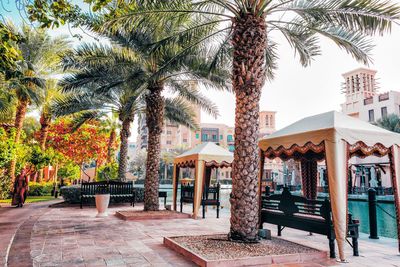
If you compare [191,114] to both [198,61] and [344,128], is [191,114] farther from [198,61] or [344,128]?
[344,128]

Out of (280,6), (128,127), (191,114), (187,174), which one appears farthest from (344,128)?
(187,174)

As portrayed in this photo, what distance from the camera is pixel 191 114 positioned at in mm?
Answer: 17266

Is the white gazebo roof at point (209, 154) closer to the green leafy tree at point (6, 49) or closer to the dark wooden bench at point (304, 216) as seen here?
the dark wooden bench at point (304, 216)

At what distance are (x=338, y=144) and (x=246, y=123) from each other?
1773 millimetres

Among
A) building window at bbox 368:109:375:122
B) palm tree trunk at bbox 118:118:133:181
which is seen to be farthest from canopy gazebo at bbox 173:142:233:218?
building window at bbox 368:109:375:122

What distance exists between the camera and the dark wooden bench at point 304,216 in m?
5.38

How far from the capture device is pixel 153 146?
11117 mm

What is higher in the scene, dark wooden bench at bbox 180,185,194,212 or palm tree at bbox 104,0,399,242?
palm tree at bbox 104,0,399,242

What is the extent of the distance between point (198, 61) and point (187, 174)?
67.6 metres

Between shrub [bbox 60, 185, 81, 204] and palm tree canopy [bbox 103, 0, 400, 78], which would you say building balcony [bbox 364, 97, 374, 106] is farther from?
shrub [bbox 60, 185, 81, 204]

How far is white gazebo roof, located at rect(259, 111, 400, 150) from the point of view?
5.49 meters

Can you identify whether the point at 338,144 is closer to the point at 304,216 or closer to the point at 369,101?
the point at 304,216

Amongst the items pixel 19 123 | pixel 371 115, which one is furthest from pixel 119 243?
pixel 371 115

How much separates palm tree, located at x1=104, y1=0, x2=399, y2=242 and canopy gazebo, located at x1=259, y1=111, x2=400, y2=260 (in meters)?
1.02
